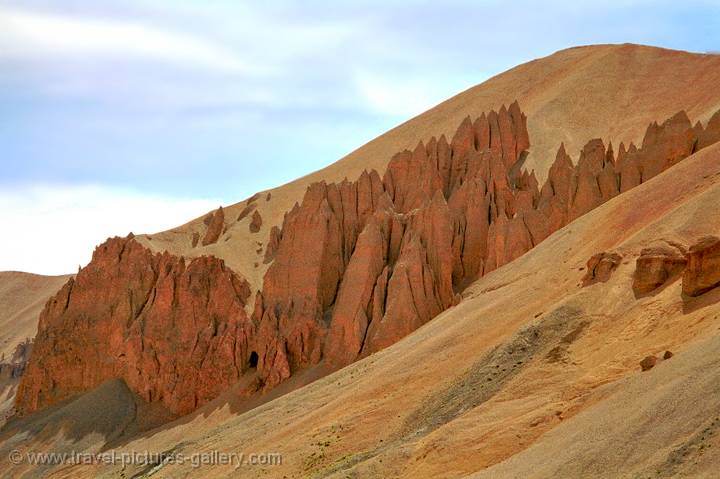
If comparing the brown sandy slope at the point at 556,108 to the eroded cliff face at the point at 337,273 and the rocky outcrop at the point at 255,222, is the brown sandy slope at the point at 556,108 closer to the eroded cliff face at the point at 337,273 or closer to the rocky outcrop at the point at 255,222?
the rocky outcrop at the point at 255,222

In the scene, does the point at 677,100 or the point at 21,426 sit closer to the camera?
the point at 21,426

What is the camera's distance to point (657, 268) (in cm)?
2825

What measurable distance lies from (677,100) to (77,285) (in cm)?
4855

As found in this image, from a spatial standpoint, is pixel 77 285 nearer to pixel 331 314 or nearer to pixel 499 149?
pixel 331 314

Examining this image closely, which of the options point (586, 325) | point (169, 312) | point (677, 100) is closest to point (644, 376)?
point (586, 325)

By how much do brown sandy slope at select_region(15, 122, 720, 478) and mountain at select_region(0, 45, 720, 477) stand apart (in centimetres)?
10

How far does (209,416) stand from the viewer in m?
53.7

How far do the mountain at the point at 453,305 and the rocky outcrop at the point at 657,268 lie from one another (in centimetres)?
7

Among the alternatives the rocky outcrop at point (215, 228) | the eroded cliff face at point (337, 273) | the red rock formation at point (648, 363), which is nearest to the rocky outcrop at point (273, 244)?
the eroded cliff face at point (337, 273)

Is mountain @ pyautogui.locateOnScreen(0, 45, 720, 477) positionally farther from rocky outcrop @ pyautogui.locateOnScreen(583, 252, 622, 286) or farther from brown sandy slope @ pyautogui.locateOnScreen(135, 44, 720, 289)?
brown sandy slope @ pyautogui.locateOnScreen(135, 44, 720, 289)

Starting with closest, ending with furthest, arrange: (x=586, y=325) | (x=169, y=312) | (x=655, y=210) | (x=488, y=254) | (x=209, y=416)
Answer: (x=586, y=325)
(x=655, y=210)
(x=488, y=254)
(x=209, y=416)
(x=169, y=312)

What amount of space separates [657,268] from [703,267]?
269 centimetres

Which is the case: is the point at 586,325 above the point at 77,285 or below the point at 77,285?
below

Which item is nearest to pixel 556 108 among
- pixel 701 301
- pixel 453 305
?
pixel 453 305
